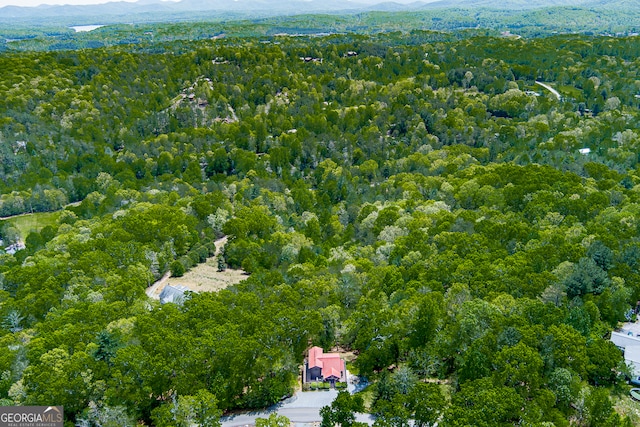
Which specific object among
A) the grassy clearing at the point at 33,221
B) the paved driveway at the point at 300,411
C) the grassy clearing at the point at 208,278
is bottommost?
the grassy clearing at the point at 33,221

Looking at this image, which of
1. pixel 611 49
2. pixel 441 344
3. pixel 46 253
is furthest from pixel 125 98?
pixel 611 49

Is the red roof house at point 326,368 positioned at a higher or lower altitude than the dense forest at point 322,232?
lower

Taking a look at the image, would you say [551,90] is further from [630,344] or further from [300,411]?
[300,411]

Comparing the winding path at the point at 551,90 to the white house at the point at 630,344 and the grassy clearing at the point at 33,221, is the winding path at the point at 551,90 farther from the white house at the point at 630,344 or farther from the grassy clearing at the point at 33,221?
the grassy clearing at the point at 33,221

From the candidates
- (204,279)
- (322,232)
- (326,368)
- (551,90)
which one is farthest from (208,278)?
(551,90)

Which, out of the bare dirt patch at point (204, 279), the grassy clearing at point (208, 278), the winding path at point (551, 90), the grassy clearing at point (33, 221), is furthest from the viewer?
the winding path at point (551, 90)

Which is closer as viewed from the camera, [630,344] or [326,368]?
[630,344]

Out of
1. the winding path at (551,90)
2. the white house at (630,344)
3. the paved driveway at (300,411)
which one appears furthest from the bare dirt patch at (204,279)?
the winding path at (551,90)
